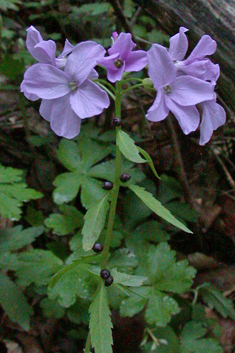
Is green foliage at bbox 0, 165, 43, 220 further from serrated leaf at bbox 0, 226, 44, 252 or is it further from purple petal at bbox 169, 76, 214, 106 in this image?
purple petal at bbox 169, 76, 214, 106

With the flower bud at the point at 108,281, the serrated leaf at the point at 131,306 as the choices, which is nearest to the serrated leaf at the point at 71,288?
the serrated leaf at the point at 131,306

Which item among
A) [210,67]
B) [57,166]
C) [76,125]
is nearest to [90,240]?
[76,125]

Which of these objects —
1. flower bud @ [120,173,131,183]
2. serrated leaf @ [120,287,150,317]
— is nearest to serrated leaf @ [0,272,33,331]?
serrated leaf @ [120,287,150,317]

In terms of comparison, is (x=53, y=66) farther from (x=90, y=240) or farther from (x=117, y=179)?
(x=90, y=240)

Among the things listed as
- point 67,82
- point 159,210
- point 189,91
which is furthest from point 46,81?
point 159,210

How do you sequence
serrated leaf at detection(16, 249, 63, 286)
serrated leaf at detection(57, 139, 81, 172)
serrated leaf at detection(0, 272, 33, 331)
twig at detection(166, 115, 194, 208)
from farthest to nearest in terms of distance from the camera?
1. twig at detection(166, 115, 194, 208)
2. serrated leaf at detection(57, 139, 81, 172)
3. serrated leaf at detection(16, 249, 63, 286)
4. serrated leaf at detection(0, 272, 33, 331)
